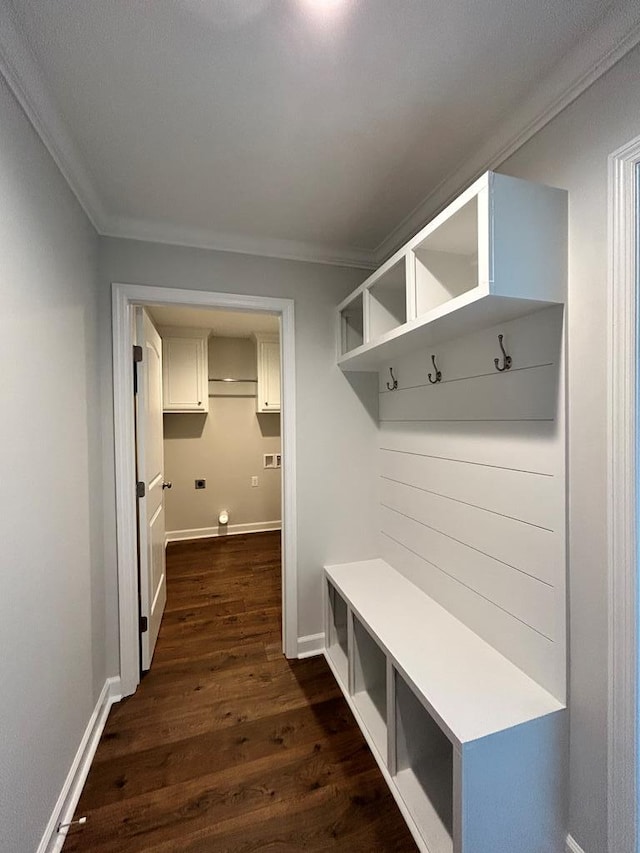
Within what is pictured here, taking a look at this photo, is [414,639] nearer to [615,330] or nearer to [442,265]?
[615,330]

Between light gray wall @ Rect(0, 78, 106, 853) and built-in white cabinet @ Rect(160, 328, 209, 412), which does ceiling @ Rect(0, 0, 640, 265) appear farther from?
built-in white cabinet @ Rect(160, 328, 209, 412)

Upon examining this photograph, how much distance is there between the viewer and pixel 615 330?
3.12 feet

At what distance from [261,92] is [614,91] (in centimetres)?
100

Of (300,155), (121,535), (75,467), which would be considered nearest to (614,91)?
(300,155)

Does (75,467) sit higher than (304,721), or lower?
higher

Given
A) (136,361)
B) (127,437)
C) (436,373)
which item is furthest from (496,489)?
(136,361)

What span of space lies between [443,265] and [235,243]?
1.19 meters

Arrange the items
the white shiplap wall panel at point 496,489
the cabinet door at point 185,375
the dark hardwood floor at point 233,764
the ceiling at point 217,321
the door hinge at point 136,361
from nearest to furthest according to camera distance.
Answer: the white shiplap wall panel at point 496,489 < the dark hardwood floor at point 233,764 < the door hinge at point 136,361 < the ceiling at point 217,321 < the cabinet door at point 185,375

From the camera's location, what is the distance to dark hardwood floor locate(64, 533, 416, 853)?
1230 mm

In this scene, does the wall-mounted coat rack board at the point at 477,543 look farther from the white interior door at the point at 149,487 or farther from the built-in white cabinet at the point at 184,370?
the built-in white cabinet at the point at 184,370

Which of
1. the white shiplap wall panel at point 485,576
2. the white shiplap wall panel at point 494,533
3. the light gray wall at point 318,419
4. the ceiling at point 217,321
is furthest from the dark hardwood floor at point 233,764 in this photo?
the ceiling at point 217,321

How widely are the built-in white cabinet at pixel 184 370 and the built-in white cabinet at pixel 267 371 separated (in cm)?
61

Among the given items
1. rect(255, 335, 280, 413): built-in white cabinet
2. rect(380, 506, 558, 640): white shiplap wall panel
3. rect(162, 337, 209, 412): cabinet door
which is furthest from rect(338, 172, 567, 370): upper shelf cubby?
rect(162, 337, 209, 412): cabinet door

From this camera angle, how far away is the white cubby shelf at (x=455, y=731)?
3.31 ft
